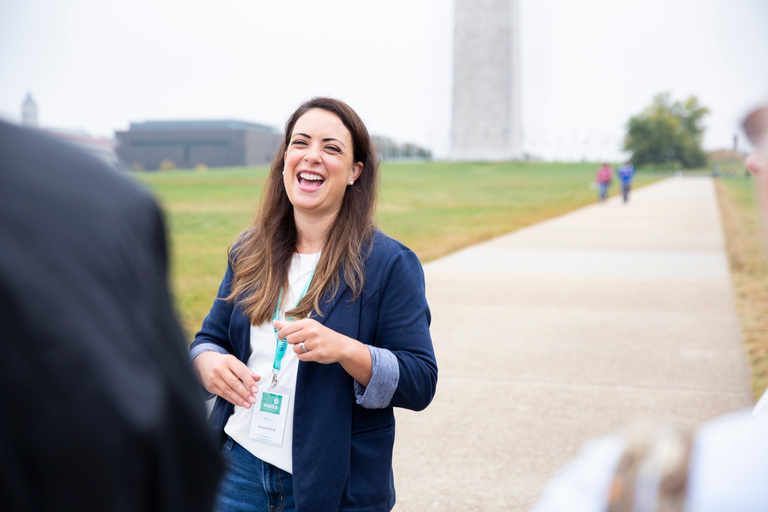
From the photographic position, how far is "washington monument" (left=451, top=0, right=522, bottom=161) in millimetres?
59031

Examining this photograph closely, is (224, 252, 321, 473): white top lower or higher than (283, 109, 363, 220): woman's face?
lower

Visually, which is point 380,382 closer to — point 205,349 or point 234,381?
point 234,381

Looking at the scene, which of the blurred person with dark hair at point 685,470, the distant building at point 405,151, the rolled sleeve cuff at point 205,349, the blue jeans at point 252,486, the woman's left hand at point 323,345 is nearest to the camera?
the blurred person with dark hair at point 685,470

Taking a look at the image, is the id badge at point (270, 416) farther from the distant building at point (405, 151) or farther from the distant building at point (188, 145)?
the distant building at point (405, 151)

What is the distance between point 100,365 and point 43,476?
0.11 m

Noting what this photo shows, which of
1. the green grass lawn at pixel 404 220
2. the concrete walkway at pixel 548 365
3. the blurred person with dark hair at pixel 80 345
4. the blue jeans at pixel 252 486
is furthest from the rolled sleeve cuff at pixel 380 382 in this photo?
A: the blurred person with dark hair at pixel 80 345

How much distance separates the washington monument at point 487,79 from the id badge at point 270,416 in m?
60.4

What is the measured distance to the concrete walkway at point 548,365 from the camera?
155 inches

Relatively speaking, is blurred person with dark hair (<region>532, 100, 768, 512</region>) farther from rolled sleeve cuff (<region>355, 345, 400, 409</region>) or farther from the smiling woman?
the smiling woman

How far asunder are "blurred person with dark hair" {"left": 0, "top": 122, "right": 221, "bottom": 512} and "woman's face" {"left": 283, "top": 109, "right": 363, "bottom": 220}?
1.57m

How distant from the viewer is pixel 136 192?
2.32 feet

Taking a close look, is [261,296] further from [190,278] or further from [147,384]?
[190,278]

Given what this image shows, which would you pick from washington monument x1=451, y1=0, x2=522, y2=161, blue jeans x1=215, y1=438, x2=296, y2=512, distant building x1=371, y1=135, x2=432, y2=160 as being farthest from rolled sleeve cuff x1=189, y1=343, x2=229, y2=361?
distant building x1=371, y1=135, x2=432, y2=160

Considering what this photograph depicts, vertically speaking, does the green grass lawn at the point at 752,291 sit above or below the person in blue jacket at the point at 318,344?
below
